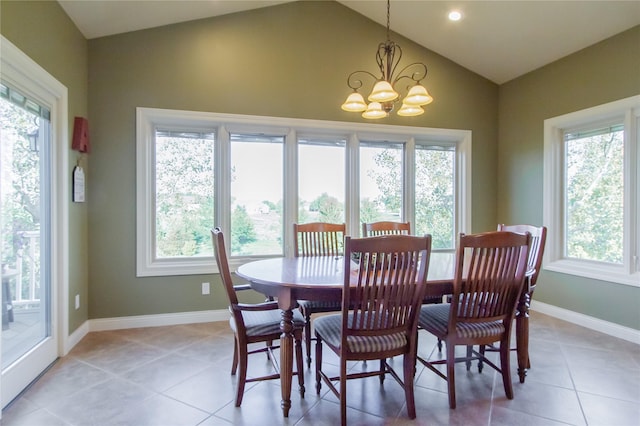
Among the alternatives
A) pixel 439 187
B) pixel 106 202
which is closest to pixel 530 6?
pixel 439 187

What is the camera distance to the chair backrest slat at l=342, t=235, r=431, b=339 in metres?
1.79

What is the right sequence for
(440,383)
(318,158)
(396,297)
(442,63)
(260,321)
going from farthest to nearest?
(442,63), (318,158), (440,383), (260,321), (396,297)

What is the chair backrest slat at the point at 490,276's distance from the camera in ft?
6.61

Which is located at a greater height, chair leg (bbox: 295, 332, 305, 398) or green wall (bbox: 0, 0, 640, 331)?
green wall (bbox: 0, 0, 640, 331)

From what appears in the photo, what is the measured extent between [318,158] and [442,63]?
1950 mm

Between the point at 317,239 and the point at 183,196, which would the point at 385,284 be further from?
the point at 183,196

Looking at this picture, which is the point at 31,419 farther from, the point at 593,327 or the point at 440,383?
the point at 593,327

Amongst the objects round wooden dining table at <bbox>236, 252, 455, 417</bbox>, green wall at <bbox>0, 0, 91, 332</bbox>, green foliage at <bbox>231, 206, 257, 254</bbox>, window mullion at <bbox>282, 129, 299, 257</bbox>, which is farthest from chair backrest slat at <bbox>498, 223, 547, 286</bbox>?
green wall at <bbox>0, 0, 91, 332</bbox>

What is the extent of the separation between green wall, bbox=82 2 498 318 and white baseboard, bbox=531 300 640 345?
247 cm

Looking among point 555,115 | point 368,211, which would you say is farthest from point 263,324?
point 555,115

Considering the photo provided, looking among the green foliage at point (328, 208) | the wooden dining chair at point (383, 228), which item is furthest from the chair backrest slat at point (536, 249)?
the green foliage at point (328, 208)

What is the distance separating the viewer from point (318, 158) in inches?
161

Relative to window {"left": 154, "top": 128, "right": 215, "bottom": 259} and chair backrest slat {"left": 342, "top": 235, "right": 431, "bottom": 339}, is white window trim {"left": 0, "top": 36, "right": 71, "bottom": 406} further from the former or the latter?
chair backrest slat {"left": 342, "top": 235, "right": 431, "bottom": 339}

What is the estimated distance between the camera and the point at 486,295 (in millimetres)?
2137
